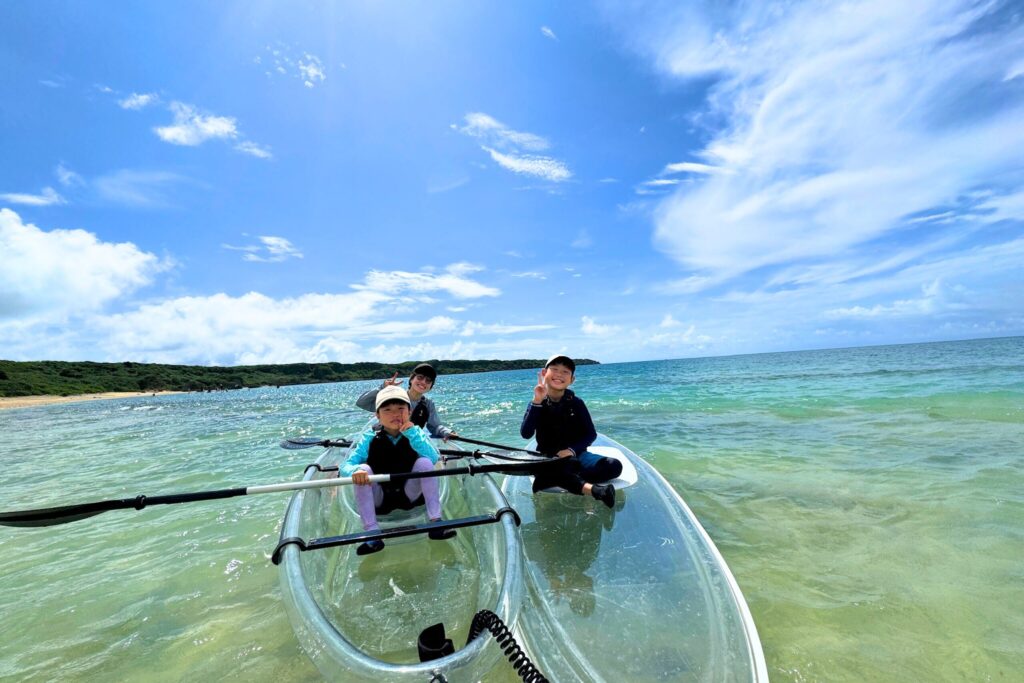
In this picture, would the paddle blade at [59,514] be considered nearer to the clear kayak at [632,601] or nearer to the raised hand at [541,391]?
the clear kayak at [632,601]

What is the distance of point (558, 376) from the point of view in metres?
5.12

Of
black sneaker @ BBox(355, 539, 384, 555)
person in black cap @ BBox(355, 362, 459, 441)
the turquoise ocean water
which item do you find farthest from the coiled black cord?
person in black cap @ BBox(355, 362, 459, 441)

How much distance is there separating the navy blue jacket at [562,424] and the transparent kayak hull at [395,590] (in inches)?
42.0

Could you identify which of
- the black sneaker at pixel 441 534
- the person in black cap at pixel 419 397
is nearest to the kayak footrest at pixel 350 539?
the black sneaker at pixel 441 534

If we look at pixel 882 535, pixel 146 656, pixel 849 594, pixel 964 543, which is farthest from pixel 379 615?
pixel 964 543

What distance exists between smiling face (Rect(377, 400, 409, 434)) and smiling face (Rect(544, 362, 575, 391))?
1793 mm

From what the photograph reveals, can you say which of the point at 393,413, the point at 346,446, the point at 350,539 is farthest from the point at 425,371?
the point at 350,539

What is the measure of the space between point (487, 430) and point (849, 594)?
1104 cm

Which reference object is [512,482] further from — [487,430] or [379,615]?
[487,430]

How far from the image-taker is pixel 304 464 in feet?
31.7

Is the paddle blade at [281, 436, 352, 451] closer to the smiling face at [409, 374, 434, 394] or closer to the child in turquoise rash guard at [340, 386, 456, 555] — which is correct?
the smiling face at [409, 374, 434, 394]

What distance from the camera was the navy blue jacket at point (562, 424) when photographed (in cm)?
539

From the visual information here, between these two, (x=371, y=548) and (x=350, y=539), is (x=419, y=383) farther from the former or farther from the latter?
(x=350, y=539)

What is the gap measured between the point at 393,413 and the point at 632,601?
2.68 meters
